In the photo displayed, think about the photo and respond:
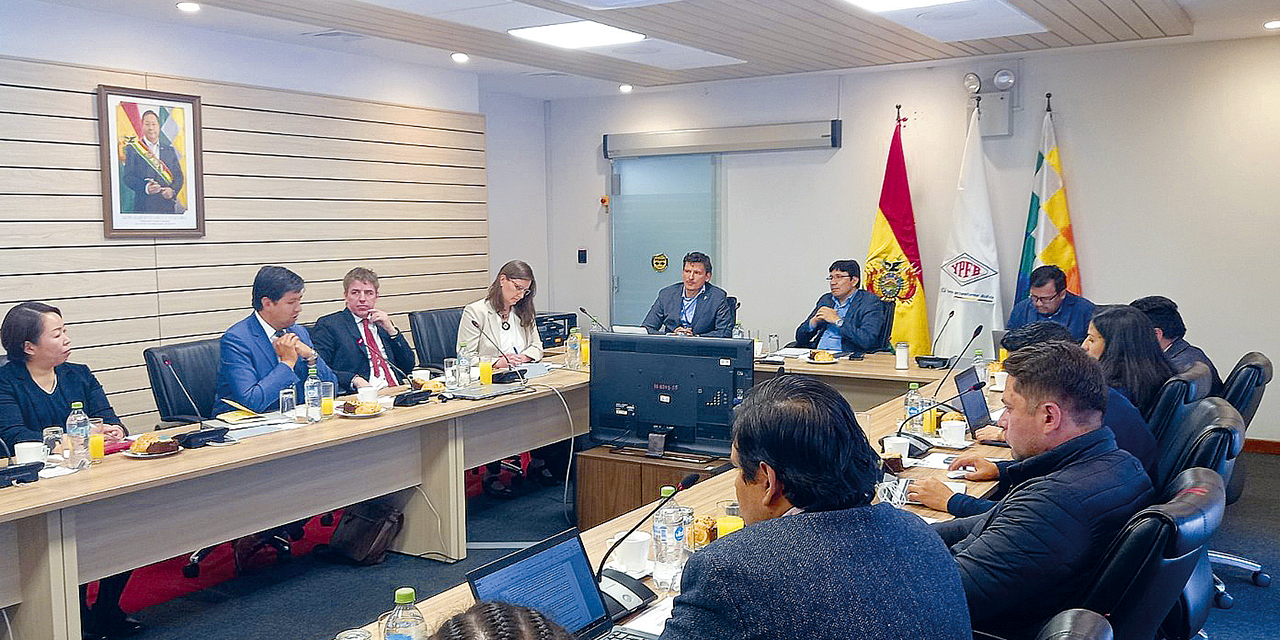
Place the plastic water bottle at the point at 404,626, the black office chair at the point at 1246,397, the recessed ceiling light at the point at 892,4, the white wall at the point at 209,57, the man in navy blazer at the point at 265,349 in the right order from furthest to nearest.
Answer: the white wall at the point at 209,57 < the recessed ceiling light at the point at 892,4 < the man in navy blazer at the point at 265,349 < the black office chair at the point at 1246,397 < the plastic water bottle at the point at 404,626

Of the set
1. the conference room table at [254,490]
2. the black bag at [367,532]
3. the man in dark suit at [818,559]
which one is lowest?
the black bag at [367,532]

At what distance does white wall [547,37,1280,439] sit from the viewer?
243 inches

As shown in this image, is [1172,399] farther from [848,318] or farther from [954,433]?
[848,318]

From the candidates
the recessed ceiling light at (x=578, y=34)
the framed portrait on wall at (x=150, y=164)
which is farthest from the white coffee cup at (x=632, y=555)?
the framed portrait on wall at (x=150, y=164)

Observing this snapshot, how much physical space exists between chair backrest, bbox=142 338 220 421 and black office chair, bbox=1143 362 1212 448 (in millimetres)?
3860

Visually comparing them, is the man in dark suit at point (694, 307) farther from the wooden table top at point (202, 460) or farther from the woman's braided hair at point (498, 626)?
the woman's braided hair at point (498, 626)

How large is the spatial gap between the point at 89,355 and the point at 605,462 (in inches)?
116

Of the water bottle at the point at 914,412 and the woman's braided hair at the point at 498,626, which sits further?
the water bottle at the point at 914,412

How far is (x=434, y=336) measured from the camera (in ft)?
20.3

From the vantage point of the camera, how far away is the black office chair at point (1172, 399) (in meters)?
3.71

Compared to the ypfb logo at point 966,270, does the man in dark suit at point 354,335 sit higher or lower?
lower

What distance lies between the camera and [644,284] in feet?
27.9

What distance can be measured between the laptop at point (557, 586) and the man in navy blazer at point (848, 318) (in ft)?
14.2

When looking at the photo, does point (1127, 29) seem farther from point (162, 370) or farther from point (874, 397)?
point (162, 370)
